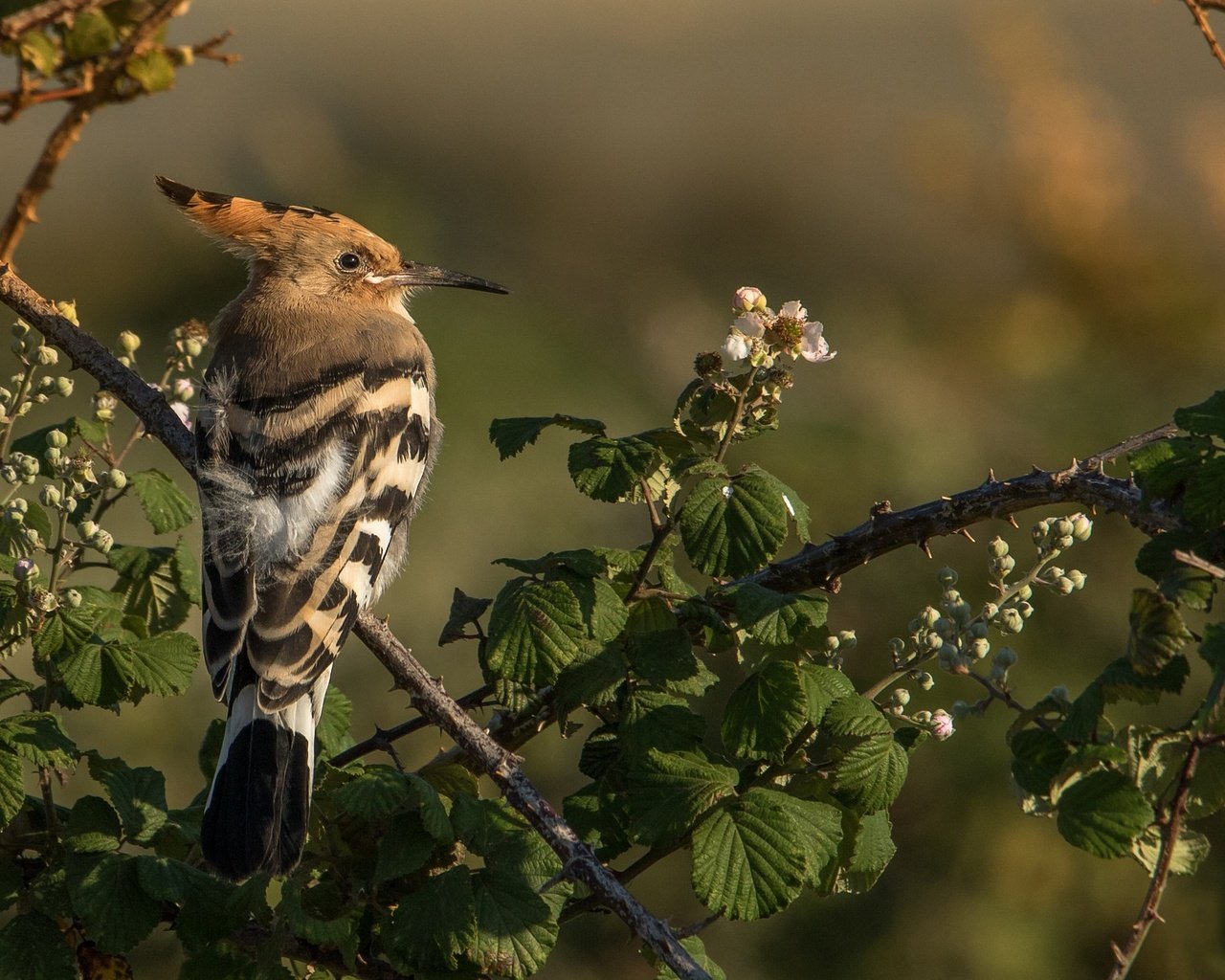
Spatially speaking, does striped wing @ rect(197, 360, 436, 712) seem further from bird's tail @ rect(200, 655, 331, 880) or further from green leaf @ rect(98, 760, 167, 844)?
green leaf @ rect(98, 760, 167, 844)

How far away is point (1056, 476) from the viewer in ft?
6.18

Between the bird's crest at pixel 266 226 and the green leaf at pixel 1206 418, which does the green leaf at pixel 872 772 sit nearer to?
the green leaf at pixel 1206 418

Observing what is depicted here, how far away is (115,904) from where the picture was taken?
1.85 m

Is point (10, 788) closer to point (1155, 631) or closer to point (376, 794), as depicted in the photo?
point (376, 794)

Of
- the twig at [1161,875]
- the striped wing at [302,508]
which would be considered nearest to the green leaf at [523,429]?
the striped wing at [302,508]

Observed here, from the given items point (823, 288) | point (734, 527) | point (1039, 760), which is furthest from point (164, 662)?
point (823, 288)

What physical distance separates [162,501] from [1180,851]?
154cm

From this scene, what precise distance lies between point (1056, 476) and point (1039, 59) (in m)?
4.67

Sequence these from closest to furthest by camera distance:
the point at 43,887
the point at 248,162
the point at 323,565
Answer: the point at 43,887
the point at 323,565
the point at 248,162

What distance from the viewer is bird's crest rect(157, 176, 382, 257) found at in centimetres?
367

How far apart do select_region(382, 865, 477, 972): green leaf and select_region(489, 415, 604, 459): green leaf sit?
1.90ft

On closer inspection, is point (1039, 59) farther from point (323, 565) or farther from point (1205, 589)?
point (1205, 589)

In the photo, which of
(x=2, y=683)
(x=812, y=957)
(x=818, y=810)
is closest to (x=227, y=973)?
(x=2, y=683)

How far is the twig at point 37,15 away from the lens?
119cm
